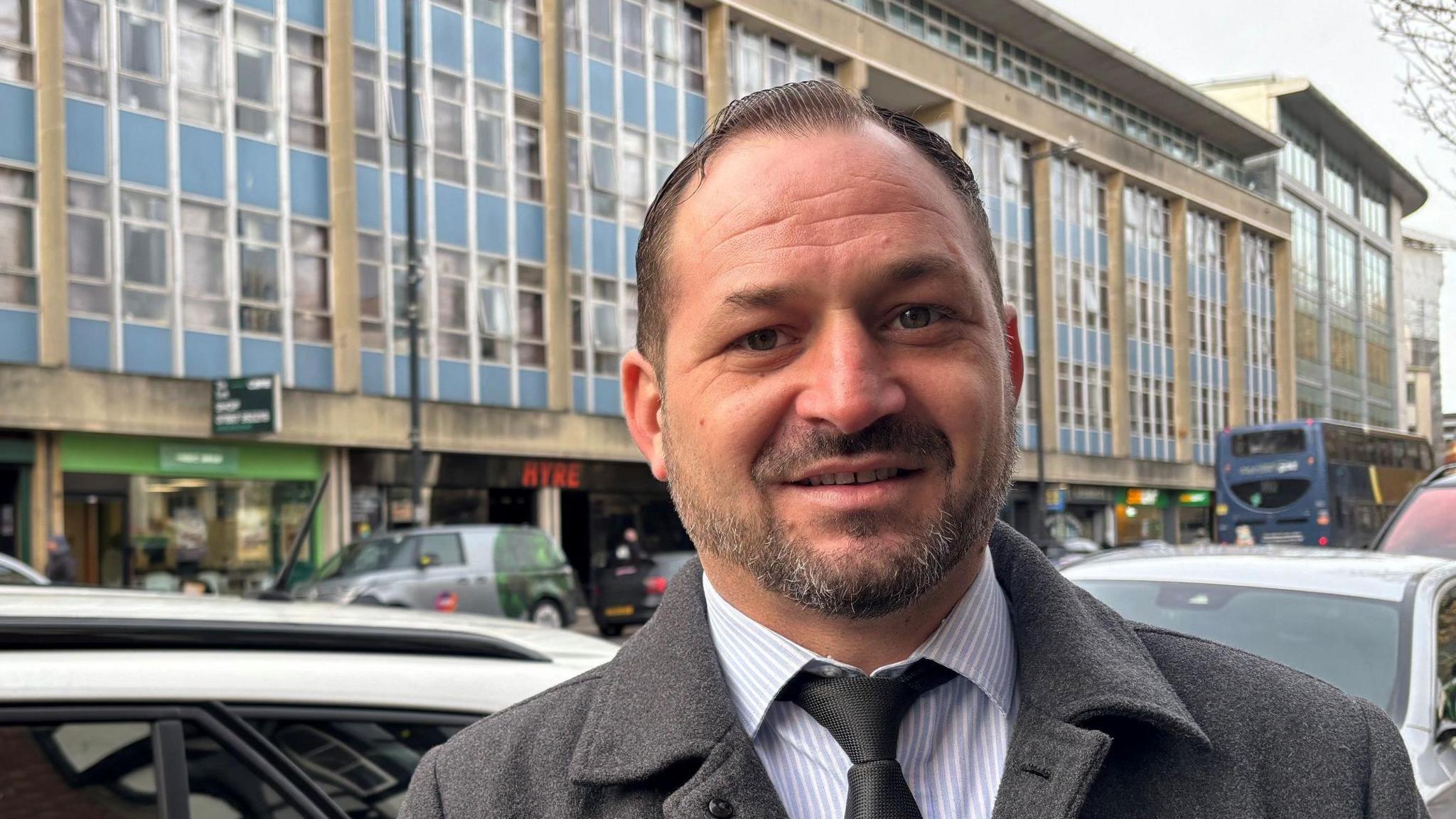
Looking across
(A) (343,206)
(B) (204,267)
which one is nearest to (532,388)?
(A) (343,206)

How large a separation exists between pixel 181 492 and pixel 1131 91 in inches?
1578

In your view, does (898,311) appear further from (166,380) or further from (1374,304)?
(1374,304)

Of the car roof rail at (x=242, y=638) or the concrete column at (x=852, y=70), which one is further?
the concrete column at (x=852, y=70)

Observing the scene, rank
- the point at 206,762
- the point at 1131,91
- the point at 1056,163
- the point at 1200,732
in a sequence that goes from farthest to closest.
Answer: the point at 1131,91
the point at 1056,163
the point at 206,762
the point at 1200,732

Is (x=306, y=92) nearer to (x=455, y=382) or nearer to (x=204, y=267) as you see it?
(x=204, y=267)

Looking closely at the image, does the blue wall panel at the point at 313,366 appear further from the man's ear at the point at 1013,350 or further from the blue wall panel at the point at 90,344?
the man's ear at the point at 1013,350

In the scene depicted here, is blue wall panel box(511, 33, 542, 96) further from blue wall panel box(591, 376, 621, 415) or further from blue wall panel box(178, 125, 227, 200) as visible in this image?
blue wall panel box(178, 125, 227, 200)

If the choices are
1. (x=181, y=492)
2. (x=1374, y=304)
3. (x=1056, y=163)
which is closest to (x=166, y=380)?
(x=181, y=492)

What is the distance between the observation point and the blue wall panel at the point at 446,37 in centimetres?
2712

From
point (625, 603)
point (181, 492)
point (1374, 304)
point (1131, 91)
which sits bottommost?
point (625, 603)

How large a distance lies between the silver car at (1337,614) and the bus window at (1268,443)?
2778cm

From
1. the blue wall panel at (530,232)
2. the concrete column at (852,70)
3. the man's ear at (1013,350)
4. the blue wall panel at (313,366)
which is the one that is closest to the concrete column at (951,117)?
the concrete column at (852,70)

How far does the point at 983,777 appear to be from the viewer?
5.15ft

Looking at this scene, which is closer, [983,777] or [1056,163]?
[983,777]
